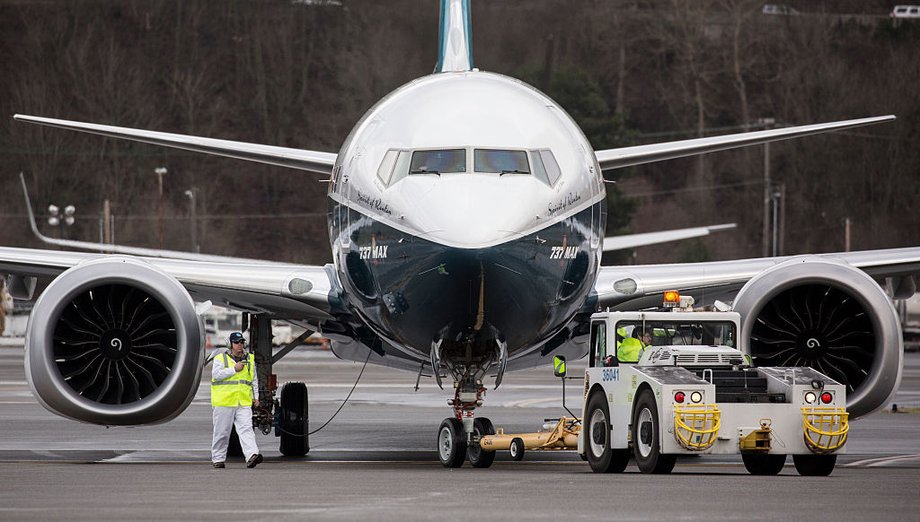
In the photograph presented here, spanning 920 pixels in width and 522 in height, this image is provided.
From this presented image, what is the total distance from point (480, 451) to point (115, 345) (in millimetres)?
3743

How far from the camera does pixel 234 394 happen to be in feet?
49.9

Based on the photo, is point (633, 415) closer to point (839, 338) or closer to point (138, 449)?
point (839, 338)

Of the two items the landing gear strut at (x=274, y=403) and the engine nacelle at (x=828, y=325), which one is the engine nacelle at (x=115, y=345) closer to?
the landing gear strut at (x=274, y=403)

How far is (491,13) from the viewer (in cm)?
5000

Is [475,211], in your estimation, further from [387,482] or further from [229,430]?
[229,430]

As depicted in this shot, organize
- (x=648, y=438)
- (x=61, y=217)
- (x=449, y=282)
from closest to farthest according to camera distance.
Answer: (x=449, y=282), (x=648, y=438), (x=61, y=217)

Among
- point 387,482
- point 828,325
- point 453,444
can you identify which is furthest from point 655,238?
point 387,482

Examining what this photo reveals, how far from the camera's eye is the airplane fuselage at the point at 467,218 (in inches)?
504

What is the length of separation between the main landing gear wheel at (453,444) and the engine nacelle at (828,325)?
2982 millimetres

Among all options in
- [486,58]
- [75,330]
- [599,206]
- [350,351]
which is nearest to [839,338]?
[599,206]

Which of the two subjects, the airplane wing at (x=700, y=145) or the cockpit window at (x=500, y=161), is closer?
the cockpit window at (x=500, y=161)

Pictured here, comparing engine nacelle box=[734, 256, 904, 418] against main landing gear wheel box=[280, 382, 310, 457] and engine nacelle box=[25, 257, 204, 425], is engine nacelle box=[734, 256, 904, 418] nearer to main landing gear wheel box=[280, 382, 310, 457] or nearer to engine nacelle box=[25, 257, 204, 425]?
main landing gear wheel box=[280, 382, 310, 457]

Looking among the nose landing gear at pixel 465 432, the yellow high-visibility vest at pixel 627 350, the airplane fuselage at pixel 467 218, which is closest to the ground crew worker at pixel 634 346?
the yellow high-visibility vest at pixel 627 350

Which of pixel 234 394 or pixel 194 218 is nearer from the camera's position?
pixel 234 394
